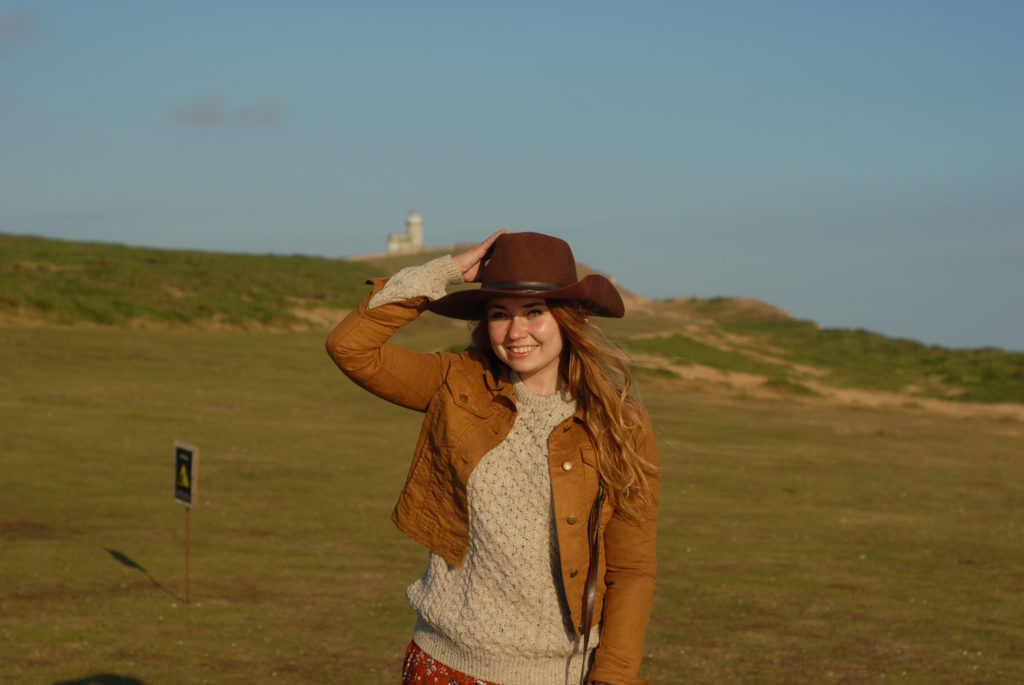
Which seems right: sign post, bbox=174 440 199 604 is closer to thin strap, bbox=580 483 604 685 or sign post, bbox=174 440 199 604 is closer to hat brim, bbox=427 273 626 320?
hat brim, bbox=427 273 626 320

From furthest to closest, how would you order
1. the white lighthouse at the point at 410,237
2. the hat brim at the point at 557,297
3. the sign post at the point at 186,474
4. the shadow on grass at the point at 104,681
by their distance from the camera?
the white lighthouse at the point at 410,237, the sign post at the point at 186,474, the shadow on grass at the point at 104,681, the hat brim at the point at 557,297

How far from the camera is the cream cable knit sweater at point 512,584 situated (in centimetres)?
353

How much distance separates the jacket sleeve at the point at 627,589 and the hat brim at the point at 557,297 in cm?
39

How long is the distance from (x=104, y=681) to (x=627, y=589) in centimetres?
608

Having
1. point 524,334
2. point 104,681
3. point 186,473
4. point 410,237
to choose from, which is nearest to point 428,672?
point 524,334

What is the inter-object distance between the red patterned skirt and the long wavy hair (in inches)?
28.4

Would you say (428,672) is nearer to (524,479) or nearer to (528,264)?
(524,479)

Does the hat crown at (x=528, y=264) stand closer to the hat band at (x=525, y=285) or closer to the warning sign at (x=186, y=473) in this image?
the hat band at (x=525, y=285)

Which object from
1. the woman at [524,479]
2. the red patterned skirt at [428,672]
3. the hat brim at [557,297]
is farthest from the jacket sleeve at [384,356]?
the red patterned skirt at [428,672]

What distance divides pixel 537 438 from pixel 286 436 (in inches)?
718

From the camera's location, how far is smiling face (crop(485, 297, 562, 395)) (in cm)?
364

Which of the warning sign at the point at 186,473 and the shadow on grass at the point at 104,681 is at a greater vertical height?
the warning sign at the point at 186,473

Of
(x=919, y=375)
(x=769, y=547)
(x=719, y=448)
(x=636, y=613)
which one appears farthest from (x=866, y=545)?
(x=919, y=375)

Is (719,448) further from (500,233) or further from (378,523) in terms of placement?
(500,233)
